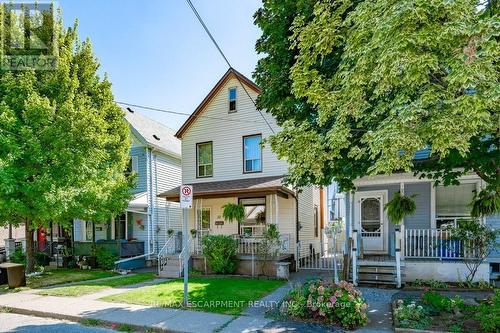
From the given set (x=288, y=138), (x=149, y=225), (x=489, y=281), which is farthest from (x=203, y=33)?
(x=149, y=225)

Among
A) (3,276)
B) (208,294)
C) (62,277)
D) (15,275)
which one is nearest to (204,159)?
(62,277)

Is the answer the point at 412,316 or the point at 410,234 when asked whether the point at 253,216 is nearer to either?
the point at 410,234

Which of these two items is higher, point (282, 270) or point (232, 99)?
point (232, 99)

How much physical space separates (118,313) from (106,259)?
29.4 ft

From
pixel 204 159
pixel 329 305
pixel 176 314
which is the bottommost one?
pixel 176 314

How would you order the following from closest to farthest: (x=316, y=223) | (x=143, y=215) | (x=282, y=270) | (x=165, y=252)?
(x=282, y=270) → (x=165, y=252) → (x=143, y=215) → (x=316, y=223)

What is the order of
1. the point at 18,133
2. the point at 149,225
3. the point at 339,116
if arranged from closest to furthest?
the point at 339,116
the point at 18,133
the point at 149,225

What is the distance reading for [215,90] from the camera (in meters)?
16.3

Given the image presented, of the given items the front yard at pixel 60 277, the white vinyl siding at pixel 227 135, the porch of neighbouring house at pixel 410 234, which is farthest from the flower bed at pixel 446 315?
the front yard at pixel 60 277

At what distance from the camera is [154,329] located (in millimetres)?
6297

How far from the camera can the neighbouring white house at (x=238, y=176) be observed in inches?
549

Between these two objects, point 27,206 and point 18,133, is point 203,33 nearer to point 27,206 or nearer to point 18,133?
point 18,133

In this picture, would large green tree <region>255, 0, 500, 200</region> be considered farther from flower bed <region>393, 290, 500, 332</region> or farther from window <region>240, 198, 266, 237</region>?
window <region>240, 198, 266, 237</region>

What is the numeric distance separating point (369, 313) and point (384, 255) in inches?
193
